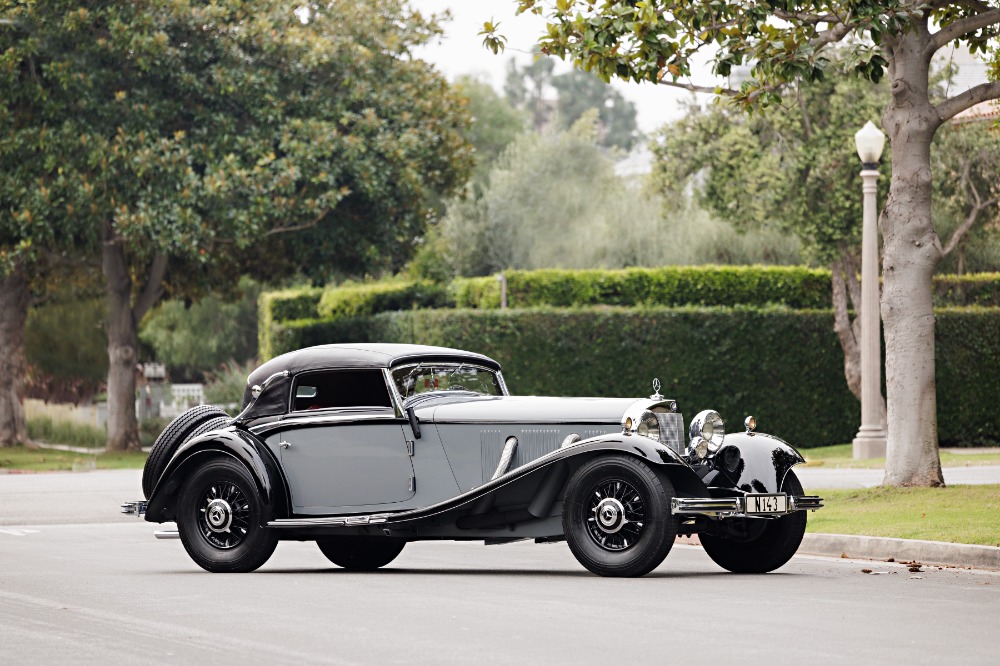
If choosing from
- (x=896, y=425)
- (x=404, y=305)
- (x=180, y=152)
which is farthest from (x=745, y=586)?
(x=404, y=305)

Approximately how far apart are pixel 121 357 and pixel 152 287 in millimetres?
1703

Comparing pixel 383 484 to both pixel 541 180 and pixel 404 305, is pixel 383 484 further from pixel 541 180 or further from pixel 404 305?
pixel 541 180

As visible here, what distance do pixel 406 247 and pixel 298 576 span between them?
23.1m

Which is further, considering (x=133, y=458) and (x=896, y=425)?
(x=133, y=458)

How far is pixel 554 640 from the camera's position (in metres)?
7.84

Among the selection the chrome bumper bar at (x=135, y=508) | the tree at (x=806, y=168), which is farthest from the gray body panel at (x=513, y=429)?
the tree at (x=806, y=168)

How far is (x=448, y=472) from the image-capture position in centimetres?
1120

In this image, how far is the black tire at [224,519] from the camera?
37.8 ft

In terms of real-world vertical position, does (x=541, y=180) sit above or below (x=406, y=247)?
above

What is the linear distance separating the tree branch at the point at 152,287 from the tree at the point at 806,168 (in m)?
11.6

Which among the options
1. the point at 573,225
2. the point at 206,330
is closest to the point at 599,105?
the point at 206,330

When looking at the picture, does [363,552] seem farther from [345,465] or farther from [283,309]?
[283,309]

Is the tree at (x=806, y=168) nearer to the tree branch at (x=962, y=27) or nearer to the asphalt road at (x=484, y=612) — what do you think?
the tree branch at (x=962, y=27)

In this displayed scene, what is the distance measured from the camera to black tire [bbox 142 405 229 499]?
12117 mm
